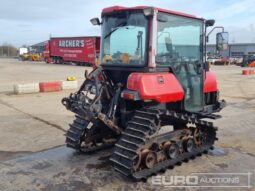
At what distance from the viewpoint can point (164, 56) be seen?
548 cm

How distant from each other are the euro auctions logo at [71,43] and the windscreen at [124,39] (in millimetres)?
33526

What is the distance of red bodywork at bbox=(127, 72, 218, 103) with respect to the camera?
16.4ft

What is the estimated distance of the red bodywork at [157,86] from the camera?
4984mm

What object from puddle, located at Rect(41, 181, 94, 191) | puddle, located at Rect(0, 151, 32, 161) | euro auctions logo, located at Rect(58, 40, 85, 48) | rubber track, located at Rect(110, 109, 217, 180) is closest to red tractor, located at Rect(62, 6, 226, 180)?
rubber track, located at Rect(110, 109, 217, 180)

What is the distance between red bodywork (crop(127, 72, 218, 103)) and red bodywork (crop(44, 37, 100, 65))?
30239 millimetres

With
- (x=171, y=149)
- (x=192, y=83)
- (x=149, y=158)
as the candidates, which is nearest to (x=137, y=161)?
(x=149, y=158)

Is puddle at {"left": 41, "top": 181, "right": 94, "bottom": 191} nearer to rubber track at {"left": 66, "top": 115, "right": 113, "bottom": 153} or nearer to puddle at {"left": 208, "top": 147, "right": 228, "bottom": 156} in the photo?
rubber track at {"left": 66, "top": 115, "right": 113, "bottom": 153}

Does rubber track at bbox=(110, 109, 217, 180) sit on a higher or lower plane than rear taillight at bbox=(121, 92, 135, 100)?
lower

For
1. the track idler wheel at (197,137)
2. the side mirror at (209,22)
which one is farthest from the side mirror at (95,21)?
the track idler wheel at (197,137)

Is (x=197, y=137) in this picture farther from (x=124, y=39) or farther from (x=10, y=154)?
(x=10, y=154)

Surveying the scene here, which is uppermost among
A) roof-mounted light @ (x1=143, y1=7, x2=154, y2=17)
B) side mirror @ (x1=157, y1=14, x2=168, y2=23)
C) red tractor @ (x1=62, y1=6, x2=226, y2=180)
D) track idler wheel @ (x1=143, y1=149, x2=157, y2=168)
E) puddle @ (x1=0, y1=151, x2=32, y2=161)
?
roof-mounted light @ (x1=143, y1=7, x2=154, y2=17)

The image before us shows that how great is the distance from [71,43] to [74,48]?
0.91 meters

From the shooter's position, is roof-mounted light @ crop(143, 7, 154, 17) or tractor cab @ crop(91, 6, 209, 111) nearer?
roof-mounted light @ crop(143, 7, 154, 17)

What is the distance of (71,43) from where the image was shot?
4116 centimetres
